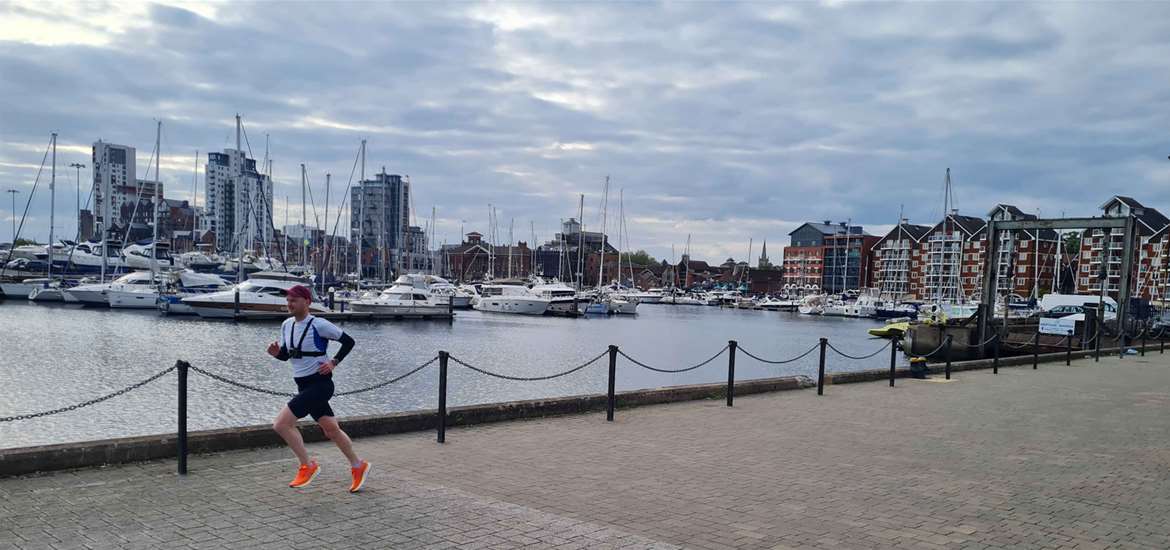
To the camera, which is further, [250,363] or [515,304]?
[515,304]

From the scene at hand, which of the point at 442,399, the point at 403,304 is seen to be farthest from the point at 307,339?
the point at 403,304

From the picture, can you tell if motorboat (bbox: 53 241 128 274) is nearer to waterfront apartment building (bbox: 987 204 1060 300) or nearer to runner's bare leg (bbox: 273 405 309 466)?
runner's bare leg (bbox: 273 405 309 466)

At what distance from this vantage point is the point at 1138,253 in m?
87.4

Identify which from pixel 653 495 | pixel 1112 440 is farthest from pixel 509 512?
pixel 1112 440

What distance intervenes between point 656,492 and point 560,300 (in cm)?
7473

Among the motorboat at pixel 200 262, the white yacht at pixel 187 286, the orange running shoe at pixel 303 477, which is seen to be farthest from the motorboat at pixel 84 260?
the orange running shoe at pixel 303 477

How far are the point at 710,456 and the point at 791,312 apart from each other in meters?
126

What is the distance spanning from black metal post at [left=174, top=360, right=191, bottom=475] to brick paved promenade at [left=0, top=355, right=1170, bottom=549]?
0.52 ft

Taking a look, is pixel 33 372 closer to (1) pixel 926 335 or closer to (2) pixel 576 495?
(2) pixel 576 495

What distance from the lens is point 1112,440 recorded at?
11.4 m

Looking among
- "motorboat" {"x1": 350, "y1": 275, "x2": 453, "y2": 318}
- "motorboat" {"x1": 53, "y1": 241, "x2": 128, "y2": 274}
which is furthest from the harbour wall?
"motorboat" {"x1": 53, "y1": 241, "x2": 128, "y2": 274}

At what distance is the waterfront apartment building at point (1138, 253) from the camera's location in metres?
93.4

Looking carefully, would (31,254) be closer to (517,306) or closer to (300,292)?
(517,306)

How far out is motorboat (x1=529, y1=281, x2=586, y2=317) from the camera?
270 feet
